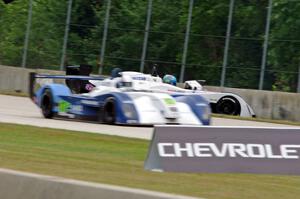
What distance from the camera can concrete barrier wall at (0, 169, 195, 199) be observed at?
6.96 metres

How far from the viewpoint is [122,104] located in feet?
62.1

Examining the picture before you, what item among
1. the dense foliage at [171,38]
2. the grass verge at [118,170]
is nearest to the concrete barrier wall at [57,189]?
the grass verge at [118,170]

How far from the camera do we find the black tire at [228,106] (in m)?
28.4

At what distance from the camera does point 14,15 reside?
3988cm

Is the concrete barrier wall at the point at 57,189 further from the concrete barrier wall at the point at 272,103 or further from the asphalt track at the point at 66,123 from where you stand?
the concrete barrier wall at the point at 272,103

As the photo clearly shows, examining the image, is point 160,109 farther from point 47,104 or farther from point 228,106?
point 228,106

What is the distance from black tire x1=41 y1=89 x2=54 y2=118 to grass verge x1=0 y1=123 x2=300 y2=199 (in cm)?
620

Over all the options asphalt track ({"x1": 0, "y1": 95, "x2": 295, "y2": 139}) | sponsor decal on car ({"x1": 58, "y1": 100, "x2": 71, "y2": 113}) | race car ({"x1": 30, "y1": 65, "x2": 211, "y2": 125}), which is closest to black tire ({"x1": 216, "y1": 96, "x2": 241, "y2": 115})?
asphalt track ({"x1": 0, "y1": 95, "x2": 295, "y2": 139})

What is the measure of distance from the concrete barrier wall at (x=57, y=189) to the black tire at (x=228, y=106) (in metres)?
20.6

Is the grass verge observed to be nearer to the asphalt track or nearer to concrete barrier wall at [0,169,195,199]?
concrete barrier wall at [0,169,195,199]

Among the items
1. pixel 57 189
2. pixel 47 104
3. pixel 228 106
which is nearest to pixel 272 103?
pixel 228 106

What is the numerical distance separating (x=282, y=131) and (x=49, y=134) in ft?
20.0

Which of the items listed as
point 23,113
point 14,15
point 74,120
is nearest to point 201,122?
point 74,120

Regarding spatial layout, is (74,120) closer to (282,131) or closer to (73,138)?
(73,138)
